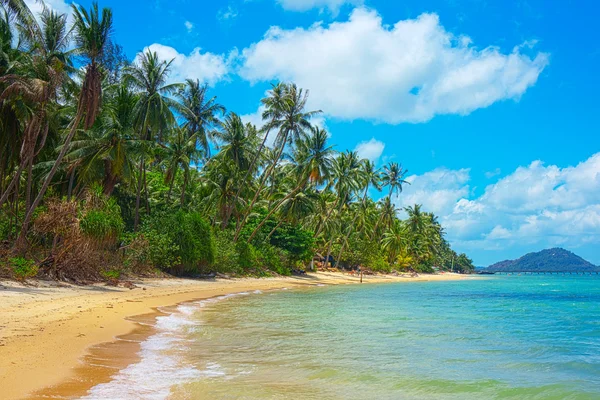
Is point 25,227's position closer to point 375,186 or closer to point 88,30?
point 88,30

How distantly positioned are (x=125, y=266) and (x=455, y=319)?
1578 cm

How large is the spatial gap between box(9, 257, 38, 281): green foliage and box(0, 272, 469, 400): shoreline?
0.49 m

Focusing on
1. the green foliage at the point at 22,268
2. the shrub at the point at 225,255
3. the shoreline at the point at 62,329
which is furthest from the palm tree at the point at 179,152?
the green foliage at the point at 22,268

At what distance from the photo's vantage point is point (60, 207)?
17328 millimetres

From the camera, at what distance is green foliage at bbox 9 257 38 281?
15.1 meters

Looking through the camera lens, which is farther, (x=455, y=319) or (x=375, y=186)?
(x=375, y=186)

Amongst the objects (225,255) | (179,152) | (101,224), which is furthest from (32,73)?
(225,255)

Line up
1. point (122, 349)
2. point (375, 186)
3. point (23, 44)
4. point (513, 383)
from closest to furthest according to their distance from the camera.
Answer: point (513, 383) < point (122, 349) < point (23, 44) < point (375, 186)

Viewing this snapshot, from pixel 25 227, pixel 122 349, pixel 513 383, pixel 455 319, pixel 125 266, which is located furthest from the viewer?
pixel 125 266

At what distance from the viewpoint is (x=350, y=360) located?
8367mm

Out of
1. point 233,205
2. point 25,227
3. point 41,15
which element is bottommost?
point 25,227

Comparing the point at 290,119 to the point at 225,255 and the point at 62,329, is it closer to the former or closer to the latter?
the point at 225,255

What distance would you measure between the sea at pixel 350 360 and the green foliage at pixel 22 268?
566 centimetres

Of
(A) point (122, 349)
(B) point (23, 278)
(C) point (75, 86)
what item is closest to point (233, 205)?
(C) point (75, 86)
